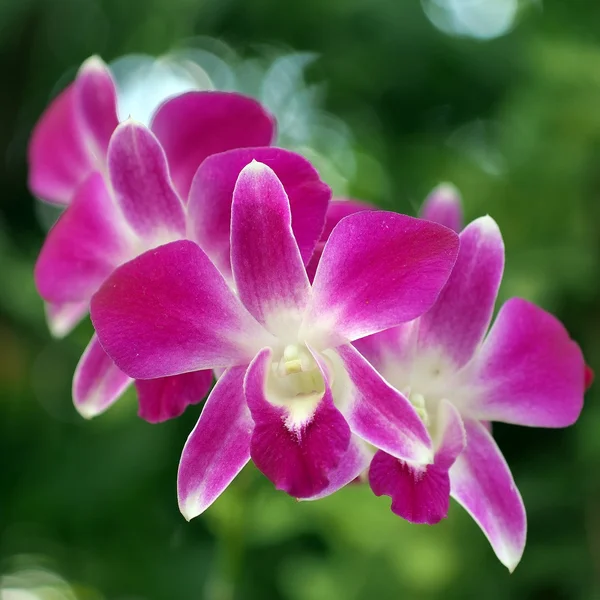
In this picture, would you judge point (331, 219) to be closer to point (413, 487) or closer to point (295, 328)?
point (295, 328)

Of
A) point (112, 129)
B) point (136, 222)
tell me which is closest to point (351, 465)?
point (136, 222)

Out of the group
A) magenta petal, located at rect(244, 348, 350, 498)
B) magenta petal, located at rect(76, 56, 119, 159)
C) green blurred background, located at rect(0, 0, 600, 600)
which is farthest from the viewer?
green blurred background, located at rect(0, 0, 600, 600)

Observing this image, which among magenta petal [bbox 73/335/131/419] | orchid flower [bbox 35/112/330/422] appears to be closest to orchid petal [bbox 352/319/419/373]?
orchid flower [bbox 35/112/330/422]

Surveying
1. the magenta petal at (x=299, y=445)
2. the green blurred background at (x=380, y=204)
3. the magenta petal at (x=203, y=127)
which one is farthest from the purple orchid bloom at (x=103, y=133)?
the green blurred background at (x=380, y=204)

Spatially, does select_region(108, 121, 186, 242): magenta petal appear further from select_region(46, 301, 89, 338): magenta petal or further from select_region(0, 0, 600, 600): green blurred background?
select_region(0, 0, 600, 600): green blurred background

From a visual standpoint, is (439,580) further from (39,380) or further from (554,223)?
(39,380)

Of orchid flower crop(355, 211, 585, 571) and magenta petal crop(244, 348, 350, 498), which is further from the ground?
magenta petal crop(244, 348, 350, 498)
